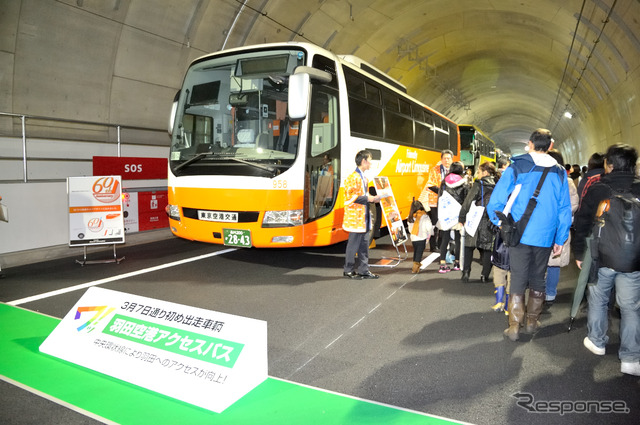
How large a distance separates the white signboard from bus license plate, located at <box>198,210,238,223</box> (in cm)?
272

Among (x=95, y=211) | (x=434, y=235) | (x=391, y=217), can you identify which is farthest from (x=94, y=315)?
(x=434, y=235)

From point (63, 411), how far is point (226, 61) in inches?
215

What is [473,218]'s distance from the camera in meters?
6.08

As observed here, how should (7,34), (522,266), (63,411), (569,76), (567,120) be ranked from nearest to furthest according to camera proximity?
(63,411), (522,266), (7,34), (569,76), (567,120)

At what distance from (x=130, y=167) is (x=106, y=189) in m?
2.34

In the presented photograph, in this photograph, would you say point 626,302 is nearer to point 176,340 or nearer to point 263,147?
point 176,340

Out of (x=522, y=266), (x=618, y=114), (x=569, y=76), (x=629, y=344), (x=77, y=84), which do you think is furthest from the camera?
(x=569, y=76)

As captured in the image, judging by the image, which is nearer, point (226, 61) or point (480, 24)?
point (226, 61)

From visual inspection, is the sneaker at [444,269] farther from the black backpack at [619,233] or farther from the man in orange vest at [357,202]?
the black backpack at [619,233]

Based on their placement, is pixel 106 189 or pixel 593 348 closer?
pixel 593 348

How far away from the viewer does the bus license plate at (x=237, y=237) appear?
6484 millimetres

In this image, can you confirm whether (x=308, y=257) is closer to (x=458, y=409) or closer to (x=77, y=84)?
(x=458, y=409)

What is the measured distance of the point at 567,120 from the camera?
34.1m

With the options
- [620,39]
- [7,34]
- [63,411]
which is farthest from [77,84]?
[620,39]
